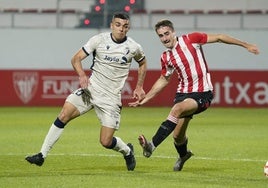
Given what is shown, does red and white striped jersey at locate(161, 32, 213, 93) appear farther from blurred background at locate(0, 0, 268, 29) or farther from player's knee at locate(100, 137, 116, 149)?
blurred background at locate(0, 0, 268, 29)

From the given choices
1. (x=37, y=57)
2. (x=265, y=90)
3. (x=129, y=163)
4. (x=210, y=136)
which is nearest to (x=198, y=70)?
(x=129, y=163)

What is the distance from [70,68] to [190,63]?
57.9 feet

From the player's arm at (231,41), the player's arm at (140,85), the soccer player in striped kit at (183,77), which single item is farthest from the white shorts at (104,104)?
the player's arm at (231,41)

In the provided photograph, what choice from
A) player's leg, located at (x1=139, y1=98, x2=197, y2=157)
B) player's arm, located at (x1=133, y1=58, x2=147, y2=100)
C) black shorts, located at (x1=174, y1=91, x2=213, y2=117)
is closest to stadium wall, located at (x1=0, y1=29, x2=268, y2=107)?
player's arm, located at (x1=133, y1=58, x2=147, y2=100)

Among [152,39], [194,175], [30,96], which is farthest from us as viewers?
[152,39]

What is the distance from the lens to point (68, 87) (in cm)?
2819

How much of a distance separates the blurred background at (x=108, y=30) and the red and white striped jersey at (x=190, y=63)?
53.6 ft

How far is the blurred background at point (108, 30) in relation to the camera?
2825 centimetres

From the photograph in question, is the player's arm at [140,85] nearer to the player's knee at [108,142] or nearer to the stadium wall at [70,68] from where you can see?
the player's knee at [108,142]

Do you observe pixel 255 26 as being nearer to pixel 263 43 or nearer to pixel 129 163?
pixel 263 43

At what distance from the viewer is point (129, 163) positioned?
39.4 ft

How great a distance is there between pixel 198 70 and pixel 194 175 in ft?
4.55

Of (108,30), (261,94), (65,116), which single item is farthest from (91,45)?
(108,30)

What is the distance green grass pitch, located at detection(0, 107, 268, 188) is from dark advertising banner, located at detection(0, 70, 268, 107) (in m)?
3.85
